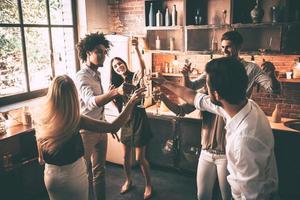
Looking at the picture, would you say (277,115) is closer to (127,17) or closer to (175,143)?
(175,143)

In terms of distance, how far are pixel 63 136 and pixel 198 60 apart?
122 inches

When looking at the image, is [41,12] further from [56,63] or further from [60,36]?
[56,63]

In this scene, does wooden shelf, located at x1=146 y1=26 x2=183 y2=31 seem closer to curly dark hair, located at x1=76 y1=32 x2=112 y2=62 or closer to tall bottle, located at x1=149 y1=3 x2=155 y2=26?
tall bottle, located at x1=149 y1=3 x2=155 y2=26

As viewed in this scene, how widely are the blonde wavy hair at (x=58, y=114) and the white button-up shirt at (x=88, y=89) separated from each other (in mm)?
770

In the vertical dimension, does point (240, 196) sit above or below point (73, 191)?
above

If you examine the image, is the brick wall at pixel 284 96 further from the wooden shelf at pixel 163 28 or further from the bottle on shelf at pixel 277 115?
the wooden shelf at pixel 163 28

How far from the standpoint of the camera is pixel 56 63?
476cm

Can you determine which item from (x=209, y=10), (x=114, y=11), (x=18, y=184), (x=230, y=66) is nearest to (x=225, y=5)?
(x=209, y=10)

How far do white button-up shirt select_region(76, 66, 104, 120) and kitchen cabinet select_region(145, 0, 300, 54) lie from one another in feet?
5.71

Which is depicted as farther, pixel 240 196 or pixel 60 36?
pixel 60 36

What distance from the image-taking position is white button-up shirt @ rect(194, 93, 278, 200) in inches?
61.4

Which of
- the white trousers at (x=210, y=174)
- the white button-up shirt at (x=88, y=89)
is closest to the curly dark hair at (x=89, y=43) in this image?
the white button-up shirt at (x=88, y=89)

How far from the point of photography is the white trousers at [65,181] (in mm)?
2311

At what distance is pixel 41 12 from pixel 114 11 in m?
1.34
